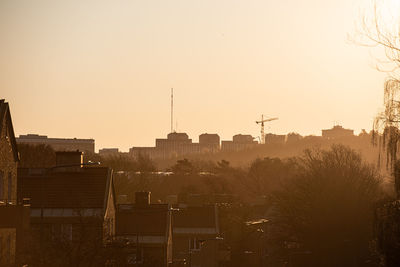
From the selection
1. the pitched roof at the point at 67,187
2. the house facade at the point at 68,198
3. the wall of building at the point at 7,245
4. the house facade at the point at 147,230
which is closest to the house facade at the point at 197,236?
the house facade at the point at 147,230

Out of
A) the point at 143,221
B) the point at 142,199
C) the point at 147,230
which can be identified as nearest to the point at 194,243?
the point at 142,199

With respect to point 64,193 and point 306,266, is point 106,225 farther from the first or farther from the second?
point 306,266

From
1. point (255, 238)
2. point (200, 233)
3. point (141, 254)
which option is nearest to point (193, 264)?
point (200, 233)

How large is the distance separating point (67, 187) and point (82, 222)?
13.2m

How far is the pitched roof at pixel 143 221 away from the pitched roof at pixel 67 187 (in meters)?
5.69

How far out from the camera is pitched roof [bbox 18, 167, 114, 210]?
56.2 meters

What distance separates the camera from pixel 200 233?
73875mm

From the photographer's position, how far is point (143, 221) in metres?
63.7

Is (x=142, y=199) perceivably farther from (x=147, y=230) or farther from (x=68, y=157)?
(x=68, y=157)

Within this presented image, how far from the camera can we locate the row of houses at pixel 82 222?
1625 inches

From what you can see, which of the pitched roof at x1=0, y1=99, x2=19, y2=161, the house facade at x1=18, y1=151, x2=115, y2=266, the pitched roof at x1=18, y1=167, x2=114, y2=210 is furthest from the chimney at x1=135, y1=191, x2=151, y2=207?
the pitched roof at x1=0, y1=99, x2=19, y2=161

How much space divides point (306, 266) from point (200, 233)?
11.6 m

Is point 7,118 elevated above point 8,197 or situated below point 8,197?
above

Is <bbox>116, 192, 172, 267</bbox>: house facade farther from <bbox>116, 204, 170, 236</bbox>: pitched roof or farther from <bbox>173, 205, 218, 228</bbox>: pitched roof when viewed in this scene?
<bbox>173, 205, 218, 228</bbox>: pitched roof
